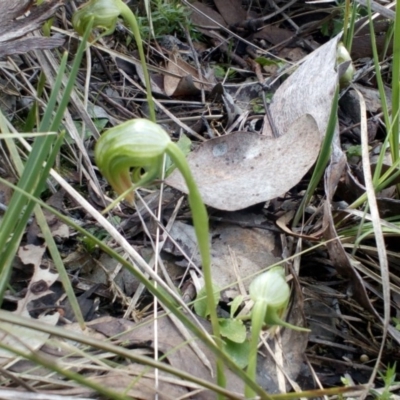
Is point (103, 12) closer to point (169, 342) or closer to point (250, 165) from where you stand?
point (250, 165)

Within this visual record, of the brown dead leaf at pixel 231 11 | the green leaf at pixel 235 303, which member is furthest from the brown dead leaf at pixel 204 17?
the green leaf at pixel 235 303

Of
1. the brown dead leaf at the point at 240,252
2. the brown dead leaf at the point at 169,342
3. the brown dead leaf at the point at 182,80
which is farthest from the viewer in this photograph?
the brown dead leaf at the point at 182,80

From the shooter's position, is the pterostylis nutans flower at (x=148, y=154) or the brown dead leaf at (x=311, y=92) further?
the brown dead leaf at (x=311, y=92)

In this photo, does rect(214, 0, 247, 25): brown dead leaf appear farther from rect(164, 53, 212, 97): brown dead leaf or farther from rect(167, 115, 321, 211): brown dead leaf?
rect(167, 115, 321, 211): brown dead leaf

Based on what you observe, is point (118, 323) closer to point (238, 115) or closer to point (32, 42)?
point (32, 42)

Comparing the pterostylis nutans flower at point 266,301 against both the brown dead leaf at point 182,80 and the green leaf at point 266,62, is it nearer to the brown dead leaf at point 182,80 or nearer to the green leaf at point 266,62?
the brown dead leaf at point 182,80

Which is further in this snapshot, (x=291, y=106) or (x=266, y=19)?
(x=266, y=19)

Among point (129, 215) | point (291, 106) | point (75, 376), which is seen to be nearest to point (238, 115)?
point (291, 106)

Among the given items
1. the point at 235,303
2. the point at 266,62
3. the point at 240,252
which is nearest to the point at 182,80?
the point at 266,62
